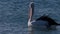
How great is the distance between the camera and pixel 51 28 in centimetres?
234

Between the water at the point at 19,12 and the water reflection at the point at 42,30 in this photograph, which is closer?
the water reflection at the point at 42,30

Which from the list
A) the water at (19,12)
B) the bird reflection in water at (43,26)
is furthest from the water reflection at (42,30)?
the water at (19,12)

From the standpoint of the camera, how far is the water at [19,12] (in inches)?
107

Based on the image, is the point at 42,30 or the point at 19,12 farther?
the point at 19,12

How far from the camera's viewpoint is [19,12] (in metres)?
2.91

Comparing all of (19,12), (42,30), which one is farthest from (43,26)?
(19,12)

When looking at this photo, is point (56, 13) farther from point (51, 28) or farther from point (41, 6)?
point (51, 28)

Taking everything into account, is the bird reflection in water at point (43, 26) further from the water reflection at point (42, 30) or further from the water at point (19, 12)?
the water at point (19, 12)

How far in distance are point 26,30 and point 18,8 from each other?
38cm

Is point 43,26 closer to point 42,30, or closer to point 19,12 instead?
point 42,30

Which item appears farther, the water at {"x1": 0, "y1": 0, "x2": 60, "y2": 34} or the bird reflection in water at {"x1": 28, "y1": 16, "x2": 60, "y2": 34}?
the water at {"x1": 0, "y1": 0, "x2": 60, "y2": 34}

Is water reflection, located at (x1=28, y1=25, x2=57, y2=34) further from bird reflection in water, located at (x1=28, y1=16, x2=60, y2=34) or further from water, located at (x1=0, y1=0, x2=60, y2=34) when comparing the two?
water, located at (x1=0, y1=0, x2=60, y2=34)

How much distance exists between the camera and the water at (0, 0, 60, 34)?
273 cm

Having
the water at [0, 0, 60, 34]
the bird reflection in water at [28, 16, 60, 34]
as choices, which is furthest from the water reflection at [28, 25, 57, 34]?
the water at [0, 0, 60, 34]
